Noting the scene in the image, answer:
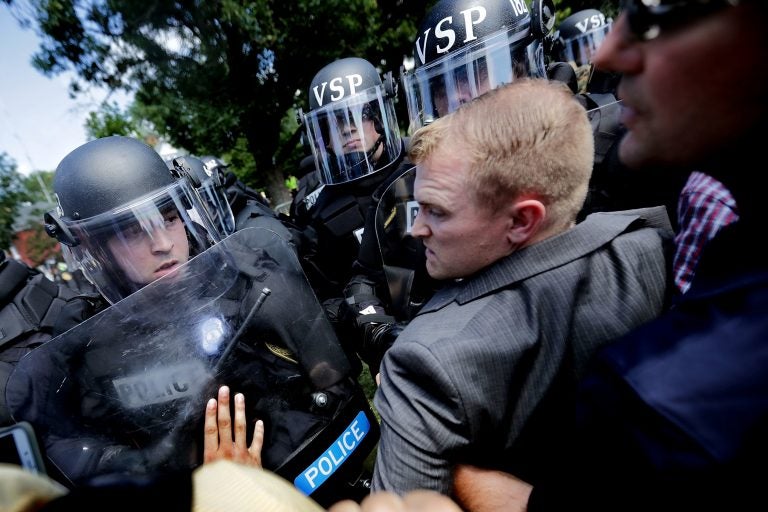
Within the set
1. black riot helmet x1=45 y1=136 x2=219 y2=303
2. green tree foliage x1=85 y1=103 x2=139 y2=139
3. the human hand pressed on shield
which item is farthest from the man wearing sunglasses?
green tree foliage x1=85 y1=103 x2=139 y2=139

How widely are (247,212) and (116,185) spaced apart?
178 cm

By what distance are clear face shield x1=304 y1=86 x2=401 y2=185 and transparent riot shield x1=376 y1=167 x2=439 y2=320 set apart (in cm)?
137

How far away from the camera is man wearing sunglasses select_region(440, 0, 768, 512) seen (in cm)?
58

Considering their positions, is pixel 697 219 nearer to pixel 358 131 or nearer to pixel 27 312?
pixel 358 131

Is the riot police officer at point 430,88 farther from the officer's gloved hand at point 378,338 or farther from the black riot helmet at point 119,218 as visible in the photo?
the black riot helmet at point 119,218

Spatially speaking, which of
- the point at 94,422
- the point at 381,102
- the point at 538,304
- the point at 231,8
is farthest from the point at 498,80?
the point at 231,8

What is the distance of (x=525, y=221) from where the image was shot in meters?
1.21

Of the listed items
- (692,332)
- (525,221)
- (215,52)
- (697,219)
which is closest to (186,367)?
(525,221)

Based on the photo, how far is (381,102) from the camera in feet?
10.6

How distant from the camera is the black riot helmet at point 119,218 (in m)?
1.87

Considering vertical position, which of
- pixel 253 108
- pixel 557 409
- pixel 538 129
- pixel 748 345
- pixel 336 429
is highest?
pixel 253 108

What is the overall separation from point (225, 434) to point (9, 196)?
3463 centimetres

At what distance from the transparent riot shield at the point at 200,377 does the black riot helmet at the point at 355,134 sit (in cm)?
185

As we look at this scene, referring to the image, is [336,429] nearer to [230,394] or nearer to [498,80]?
[230,394]
